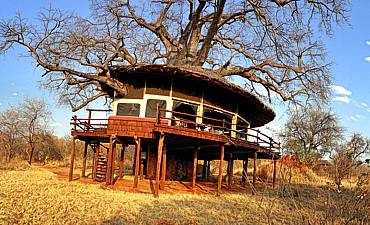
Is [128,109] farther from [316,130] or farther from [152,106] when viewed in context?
[316,130]

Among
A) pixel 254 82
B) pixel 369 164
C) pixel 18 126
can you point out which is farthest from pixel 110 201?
pixel 18 126

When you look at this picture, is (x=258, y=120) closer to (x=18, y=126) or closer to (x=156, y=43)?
(x=156, y=43)

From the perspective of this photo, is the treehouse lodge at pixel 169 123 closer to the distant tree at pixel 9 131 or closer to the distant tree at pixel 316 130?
the distant tree at pixel 9 131

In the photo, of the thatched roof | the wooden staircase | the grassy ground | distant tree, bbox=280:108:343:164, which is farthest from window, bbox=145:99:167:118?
distant tree, bbox=280:108:343:164

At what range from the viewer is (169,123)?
17.0 m

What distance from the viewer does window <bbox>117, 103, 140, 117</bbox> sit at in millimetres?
17359

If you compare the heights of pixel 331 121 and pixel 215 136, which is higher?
pixel 331 121

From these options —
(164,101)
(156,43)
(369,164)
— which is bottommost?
(369,164)

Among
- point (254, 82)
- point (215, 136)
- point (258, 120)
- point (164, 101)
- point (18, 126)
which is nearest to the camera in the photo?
point (215, 136)

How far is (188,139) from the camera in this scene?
52.5ft

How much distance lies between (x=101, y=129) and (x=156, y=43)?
8962mm

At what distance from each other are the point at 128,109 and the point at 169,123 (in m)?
2.13

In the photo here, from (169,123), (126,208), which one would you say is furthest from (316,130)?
(126,208)

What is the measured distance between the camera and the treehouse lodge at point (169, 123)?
621 inches
